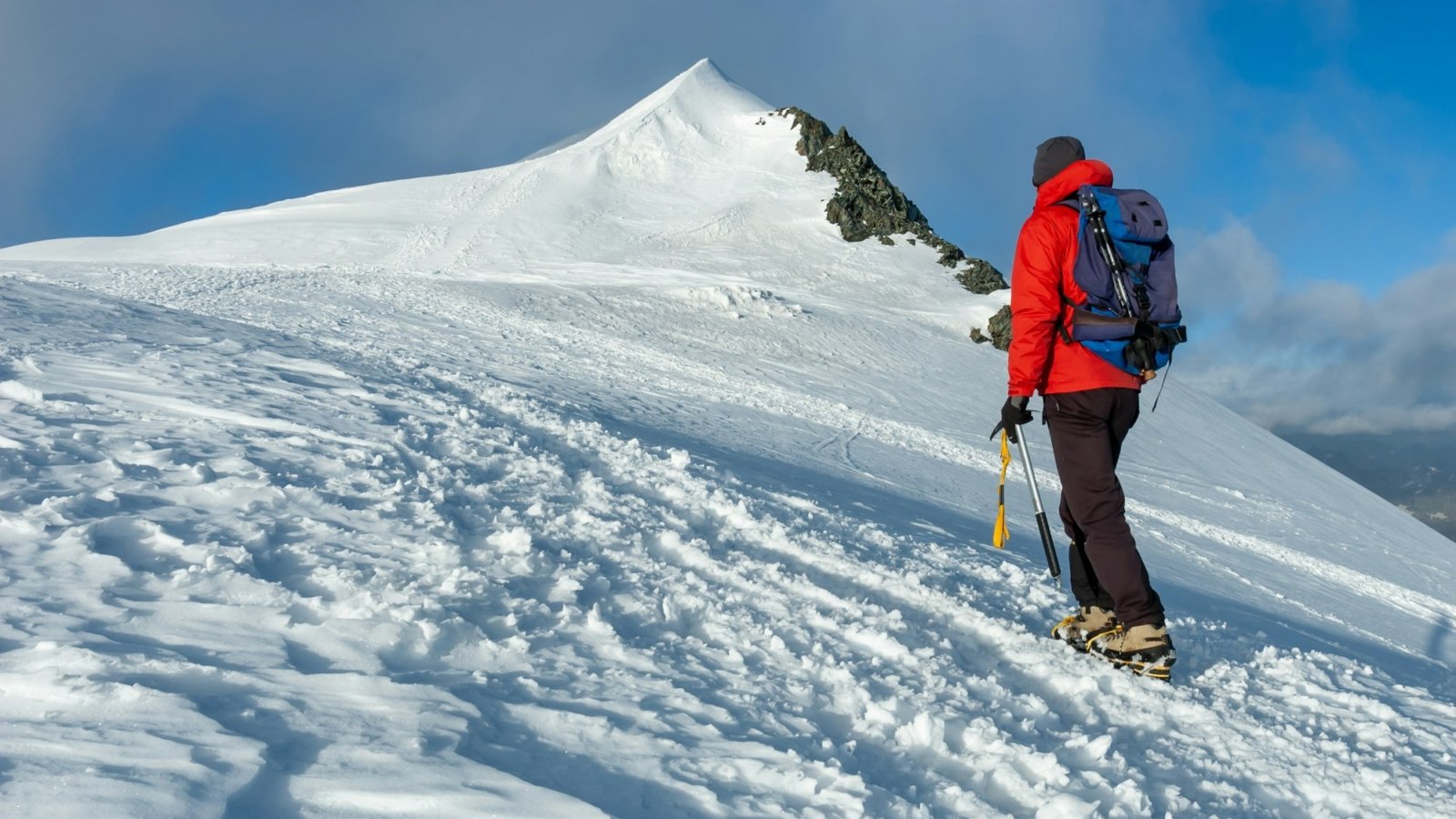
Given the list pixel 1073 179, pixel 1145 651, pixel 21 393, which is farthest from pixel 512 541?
pixel 21 393

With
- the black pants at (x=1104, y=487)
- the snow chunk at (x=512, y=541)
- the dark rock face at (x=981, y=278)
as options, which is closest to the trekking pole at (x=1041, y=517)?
the black pants at (x=1104, y=487)

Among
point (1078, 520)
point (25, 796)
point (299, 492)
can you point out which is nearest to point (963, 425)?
point (1078, 520)

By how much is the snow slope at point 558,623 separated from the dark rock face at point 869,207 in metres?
29.2

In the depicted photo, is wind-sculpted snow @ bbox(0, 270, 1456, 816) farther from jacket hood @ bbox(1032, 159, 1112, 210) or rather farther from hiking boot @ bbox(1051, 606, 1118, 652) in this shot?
jacket hood @ bbox(1032, 159, 1112, 210)

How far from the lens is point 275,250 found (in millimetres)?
28766

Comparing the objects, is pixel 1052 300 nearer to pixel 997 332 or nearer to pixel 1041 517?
pixel 1041 517

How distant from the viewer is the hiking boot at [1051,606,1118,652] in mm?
3926

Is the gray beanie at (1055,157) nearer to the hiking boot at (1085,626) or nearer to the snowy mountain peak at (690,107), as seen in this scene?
the hiking boot at (1085,626)

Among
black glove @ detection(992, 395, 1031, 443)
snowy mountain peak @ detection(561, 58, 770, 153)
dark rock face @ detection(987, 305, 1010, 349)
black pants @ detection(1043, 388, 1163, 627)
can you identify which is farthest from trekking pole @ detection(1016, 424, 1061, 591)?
snowy mountain peak @ detection(561, 58, 770, 153)

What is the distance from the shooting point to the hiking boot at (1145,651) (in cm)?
369

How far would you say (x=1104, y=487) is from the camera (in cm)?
376

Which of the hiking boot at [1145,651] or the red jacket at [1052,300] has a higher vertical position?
the red jacket at [1052,300]

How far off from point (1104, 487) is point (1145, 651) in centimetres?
77

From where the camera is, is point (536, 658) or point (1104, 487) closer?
point (536, 658)
